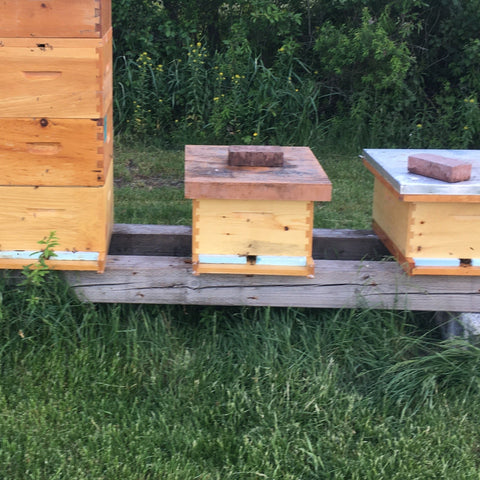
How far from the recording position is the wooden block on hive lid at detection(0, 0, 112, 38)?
108 inches

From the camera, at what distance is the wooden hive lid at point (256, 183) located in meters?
2.82

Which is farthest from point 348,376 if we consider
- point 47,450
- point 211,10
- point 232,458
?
point 211,10

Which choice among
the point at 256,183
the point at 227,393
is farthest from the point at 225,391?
the point at 256,183

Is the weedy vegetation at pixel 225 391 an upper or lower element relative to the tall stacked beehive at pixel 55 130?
lower

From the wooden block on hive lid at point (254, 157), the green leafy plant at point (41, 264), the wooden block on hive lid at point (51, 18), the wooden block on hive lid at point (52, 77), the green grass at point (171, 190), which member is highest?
the wooden block on hive lid at point (51, 18)

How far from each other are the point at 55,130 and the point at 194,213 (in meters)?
0.63

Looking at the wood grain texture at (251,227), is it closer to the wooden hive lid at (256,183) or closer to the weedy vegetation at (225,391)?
the wooden hive lid at (256,183)

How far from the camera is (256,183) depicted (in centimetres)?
282

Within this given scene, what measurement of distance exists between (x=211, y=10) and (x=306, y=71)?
1.10 meters

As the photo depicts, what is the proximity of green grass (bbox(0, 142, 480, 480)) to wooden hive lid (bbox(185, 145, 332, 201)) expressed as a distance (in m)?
0.55

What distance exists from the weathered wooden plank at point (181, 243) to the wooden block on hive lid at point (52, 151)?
66 centimetres

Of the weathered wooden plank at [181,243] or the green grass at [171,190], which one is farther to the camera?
the green grass at [171,190]

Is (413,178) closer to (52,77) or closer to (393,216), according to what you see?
(393,216)

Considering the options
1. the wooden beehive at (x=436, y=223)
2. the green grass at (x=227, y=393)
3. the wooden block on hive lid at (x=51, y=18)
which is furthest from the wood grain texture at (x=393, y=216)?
the wooden block on hive lid at (x=51, y=18)
